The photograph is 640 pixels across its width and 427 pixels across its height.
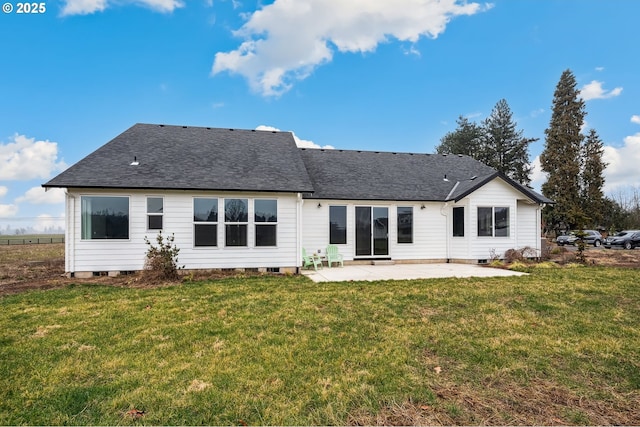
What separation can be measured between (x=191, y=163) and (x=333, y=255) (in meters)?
6.33

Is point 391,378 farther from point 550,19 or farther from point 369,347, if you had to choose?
point 550,19

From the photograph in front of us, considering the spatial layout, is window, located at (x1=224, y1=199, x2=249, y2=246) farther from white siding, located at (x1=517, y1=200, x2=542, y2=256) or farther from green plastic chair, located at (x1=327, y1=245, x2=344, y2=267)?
white siding, located at (x1=517, y1=200, x2=542, y2=256)

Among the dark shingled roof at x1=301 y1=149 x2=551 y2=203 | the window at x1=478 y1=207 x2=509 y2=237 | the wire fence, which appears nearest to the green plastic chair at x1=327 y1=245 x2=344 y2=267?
the dark shingled roof at x1=301 y1=149 x2=551 y2=203

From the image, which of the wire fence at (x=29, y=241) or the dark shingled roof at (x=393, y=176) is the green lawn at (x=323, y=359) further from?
the wire fence at (x=29, y=241)

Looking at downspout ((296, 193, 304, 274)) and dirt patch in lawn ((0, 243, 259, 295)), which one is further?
downspout ((296, 193, 304, 274))

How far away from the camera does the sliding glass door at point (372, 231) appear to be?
12.8 m

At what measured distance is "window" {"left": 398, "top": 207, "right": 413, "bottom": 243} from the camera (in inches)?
516

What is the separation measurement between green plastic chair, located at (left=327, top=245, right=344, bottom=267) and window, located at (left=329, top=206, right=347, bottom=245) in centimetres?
24

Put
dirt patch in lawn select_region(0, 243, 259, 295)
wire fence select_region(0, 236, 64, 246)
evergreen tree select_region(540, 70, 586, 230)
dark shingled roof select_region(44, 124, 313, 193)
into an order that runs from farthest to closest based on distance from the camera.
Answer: evergreen tree select_region(540, 70, 586, 230) → wire fence select_region(0, 236, 64, 246) → dark shingled roof select_region(44, 124, 313, 193) → dirt patch in lawn select_region(0, 243, 259, 295)

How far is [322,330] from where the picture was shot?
187 inches

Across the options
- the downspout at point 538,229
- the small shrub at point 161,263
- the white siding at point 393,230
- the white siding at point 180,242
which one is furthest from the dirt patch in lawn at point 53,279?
the downspout at point 538,229

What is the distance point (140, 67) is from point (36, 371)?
1362 centimetres

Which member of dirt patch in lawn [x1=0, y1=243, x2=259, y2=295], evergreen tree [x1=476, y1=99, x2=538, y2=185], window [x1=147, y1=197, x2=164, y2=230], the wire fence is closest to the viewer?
dirt patch in lawn [x1=0, y1=243, x2=259, y2=295]

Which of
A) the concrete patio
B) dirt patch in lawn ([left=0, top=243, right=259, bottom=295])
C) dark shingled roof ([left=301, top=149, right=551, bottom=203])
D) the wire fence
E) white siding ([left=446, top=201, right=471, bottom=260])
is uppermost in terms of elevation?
dark shingled roof ([left=301, top=149, right=551, bottom=203])
